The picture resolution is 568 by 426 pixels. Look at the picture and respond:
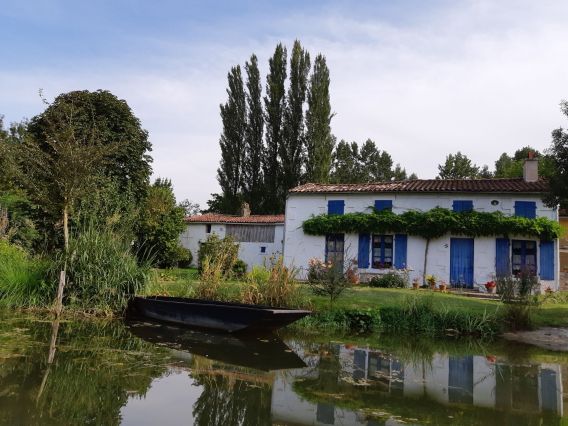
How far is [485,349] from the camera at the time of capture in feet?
32.2

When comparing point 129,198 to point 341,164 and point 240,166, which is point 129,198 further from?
point 341,164

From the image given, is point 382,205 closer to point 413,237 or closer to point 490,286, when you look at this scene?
point 413,237

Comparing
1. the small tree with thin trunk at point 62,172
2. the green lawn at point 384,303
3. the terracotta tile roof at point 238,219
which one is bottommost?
the green lawn at point 384,303

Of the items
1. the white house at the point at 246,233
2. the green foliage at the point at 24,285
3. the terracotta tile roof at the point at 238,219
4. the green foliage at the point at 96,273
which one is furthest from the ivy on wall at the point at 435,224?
the green foliage at the point at 24,285

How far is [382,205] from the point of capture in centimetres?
2175

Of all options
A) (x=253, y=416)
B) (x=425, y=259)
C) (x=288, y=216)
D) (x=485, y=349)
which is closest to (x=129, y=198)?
(x=288, y=216)

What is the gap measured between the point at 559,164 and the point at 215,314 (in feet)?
33.1

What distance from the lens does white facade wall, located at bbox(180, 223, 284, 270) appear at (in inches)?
1095

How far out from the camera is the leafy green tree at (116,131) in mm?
18266

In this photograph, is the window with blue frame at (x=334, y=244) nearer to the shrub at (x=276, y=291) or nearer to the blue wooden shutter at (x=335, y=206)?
the blue wooden shutter at (x=335, y=206)

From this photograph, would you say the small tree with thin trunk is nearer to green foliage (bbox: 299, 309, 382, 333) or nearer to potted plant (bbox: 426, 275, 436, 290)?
green foliage (bbox: 299, 309, 382, 333)

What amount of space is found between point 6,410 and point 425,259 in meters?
18.2

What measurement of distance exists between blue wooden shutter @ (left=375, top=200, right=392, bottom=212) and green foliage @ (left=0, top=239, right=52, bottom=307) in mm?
14314

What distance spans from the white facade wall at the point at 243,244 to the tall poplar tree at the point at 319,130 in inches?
274
